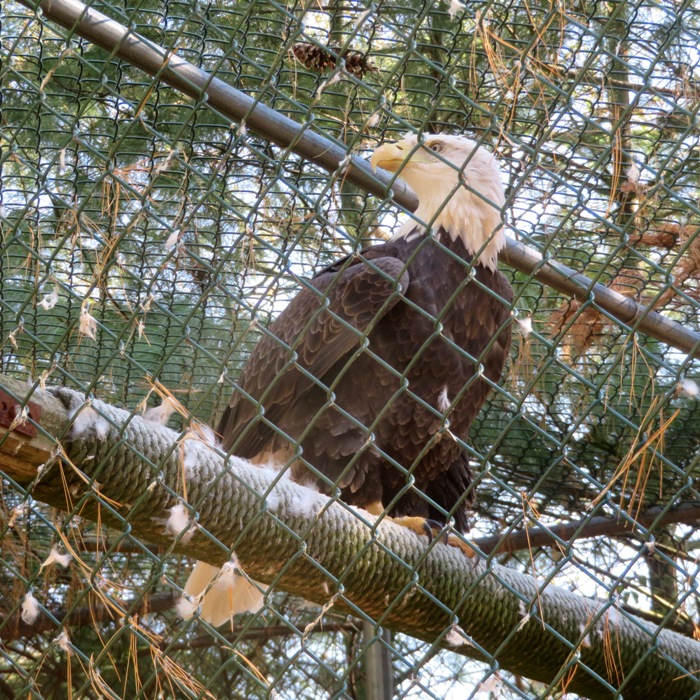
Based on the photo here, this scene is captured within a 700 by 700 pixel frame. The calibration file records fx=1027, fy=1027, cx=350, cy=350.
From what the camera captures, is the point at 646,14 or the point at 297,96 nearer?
the point at 646,14

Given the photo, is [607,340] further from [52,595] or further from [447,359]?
[52,595]

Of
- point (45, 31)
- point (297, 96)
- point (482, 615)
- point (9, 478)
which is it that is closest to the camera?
point (9, 478)

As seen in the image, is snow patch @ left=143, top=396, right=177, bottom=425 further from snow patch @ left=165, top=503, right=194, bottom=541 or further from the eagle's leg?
the eagle's leg

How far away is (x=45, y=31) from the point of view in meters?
3.30

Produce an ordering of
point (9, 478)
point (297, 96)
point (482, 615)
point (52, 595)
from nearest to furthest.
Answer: point (9, 478), point (482, 615), point (297, 96), point (52, 595)

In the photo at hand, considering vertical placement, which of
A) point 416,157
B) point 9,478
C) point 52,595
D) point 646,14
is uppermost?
point 646,14

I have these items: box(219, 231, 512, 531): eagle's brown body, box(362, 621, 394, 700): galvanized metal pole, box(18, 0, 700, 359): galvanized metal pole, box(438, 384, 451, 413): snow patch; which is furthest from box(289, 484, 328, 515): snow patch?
box(362, 621, 394, 700): galvanized metal pole

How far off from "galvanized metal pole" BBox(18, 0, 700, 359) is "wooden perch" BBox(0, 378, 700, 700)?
0.63 metres

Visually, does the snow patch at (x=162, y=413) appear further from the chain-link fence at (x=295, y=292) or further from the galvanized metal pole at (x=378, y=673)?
the galvanized metal pole at (x=378, y=673)

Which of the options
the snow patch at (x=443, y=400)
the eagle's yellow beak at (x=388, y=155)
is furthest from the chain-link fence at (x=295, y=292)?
the snow patch at (x=443, y=400)

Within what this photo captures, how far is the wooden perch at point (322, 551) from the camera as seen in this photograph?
193 centimetres

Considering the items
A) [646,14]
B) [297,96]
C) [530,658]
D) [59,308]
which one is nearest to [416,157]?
[297,96]

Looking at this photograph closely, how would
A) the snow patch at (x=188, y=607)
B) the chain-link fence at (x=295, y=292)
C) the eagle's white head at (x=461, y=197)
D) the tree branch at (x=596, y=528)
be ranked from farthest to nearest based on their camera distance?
the tree branch at (x=596, y=528) < the eagle's white head at (x=461, y=197) < the chain-link fence at (x=295, y=292) < the snow patch at (x=188, y=607)

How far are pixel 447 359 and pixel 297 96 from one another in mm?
1107
